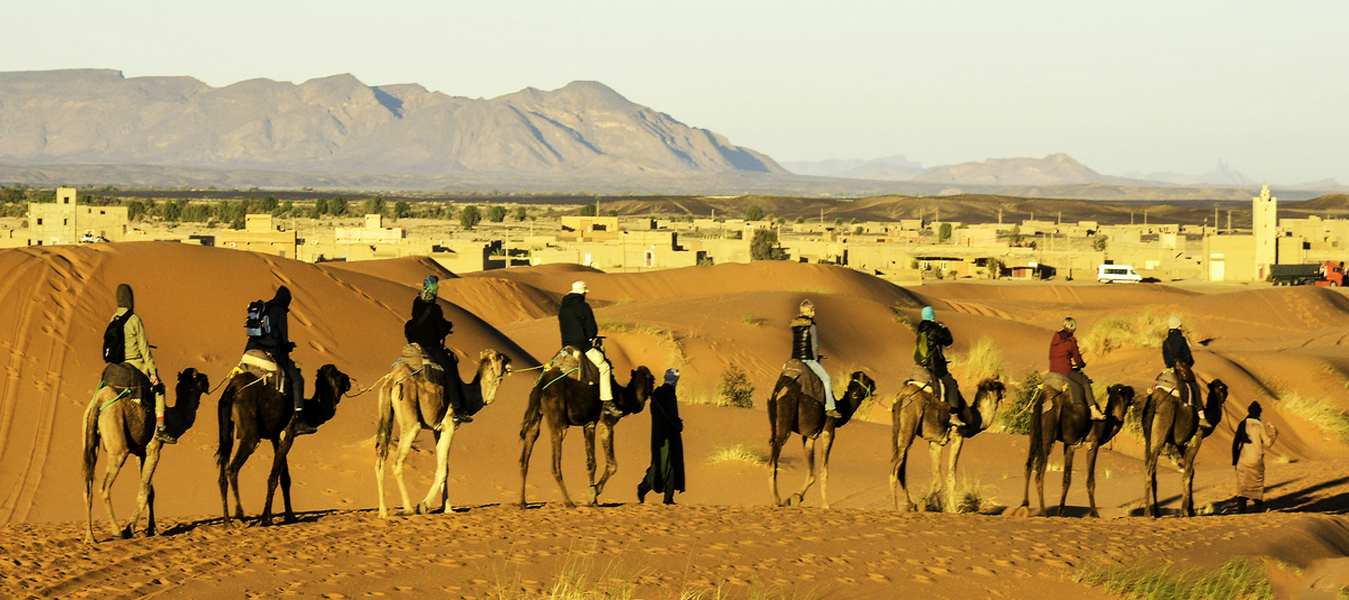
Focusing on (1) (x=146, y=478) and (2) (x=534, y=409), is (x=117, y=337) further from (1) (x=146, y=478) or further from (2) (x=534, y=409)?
(2) (x=534, y=409)

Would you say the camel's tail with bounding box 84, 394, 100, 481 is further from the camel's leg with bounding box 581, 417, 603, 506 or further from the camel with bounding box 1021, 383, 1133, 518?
the camel with bounding box 1021, 383, 1133, 518

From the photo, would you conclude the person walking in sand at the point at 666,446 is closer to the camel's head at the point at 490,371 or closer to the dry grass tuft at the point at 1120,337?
the camel's head at the point at 490,371

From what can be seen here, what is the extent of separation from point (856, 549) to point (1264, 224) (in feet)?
230

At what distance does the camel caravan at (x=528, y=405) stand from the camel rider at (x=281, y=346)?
1 centimetres

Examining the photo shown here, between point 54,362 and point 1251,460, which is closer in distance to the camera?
point 1251,460

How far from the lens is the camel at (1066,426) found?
16.2m

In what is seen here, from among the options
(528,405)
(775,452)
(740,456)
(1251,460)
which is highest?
(528,405)

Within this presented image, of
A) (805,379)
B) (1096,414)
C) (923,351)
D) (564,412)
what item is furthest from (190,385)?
(1096,414)

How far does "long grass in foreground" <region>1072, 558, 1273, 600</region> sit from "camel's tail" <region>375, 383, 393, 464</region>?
22.2 ft

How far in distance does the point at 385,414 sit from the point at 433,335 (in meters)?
0.93

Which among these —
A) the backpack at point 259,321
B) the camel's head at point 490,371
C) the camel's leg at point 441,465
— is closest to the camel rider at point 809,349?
the camel's head at point 490,371

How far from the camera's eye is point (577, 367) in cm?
1451

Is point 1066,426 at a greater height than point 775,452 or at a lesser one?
greater

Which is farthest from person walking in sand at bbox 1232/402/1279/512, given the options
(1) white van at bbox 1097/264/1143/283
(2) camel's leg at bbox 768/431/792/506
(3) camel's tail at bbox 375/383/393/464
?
(1) white van at bbox 1097/264/1143/283
